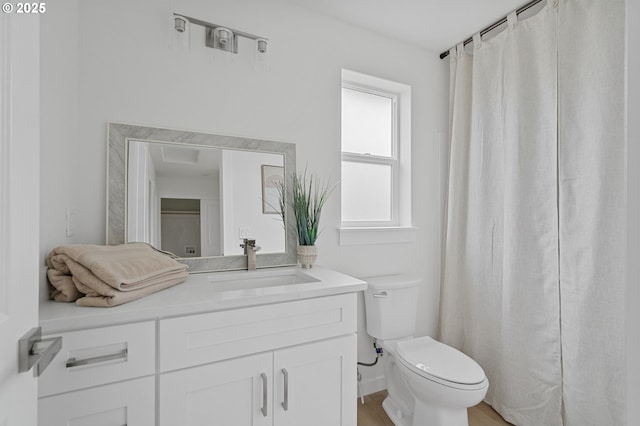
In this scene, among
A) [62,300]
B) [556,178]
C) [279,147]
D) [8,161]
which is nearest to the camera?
[8,161]

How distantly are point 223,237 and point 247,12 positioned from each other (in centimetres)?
125

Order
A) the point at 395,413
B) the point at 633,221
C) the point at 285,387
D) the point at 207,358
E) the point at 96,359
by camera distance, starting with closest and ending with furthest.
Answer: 1. the point at 633,221
2. the point at 96,359
3. the point at 207,358
4. the point at 285,387
5. the point at 395,413

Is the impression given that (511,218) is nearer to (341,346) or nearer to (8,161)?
(341,346)

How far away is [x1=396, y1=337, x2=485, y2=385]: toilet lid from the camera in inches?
54.9

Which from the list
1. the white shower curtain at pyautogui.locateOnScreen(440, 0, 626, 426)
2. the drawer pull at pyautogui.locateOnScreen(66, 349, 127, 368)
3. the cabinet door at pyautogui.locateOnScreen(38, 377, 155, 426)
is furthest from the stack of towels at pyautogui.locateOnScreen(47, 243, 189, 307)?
the white shower curtain at pyautogui.locateOnScreen(440, 0, 626, 426)

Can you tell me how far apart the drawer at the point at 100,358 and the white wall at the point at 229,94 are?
33 cm

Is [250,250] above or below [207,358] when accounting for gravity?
above

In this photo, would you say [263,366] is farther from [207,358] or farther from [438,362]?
[438,362]

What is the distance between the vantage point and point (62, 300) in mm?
1017

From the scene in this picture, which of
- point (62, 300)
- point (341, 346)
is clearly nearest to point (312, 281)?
point (341, 346)

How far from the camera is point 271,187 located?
1.71 metres

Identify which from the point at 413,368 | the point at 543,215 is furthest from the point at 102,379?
the point at 543,215

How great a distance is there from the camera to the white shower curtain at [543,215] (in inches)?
53.9

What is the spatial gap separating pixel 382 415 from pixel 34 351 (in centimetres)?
182
